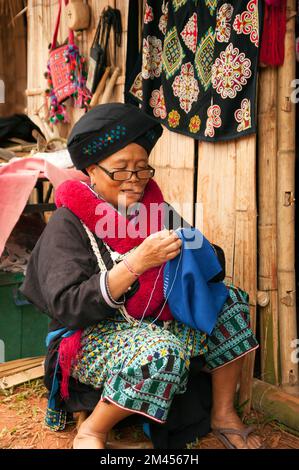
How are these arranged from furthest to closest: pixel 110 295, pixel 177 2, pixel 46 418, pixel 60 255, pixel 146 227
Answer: pixel 177 2
pixel 46 418
pixel 146 227
pixel 60 255
pixel 110 295

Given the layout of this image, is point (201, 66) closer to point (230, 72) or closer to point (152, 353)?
point (230, 72)

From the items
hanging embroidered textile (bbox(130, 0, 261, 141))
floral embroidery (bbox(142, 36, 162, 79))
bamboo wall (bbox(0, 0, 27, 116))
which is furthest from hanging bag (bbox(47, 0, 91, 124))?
bamboo wall (bbox(0, 0, 27, 116))

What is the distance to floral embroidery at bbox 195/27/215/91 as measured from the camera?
3080 mm

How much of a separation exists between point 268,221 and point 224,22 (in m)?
1.06

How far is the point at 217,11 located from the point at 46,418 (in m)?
2.27

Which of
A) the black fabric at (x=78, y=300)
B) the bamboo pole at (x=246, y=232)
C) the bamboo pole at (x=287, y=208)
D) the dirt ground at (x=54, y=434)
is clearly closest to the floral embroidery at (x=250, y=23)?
the bamboo pole at (x=287, y=208)

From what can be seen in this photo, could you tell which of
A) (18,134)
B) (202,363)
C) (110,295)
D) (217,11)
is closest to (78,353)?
(110,295)

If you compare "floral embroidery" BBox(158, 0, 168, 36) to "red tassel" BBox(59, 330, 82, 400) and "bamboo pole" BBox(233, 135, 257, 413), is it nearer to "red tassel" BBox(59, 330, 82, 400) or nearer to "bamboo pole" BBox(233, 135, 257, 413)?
"bamboo pole" BBox(233, 135, 257, 413)

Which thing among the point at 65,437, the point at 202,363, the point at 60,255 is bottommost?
the point at 65,437

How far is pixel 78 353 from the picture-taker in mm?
2506

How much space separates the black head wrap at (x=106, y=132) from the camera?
248 cm

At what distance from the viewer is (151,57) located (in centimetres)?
347
